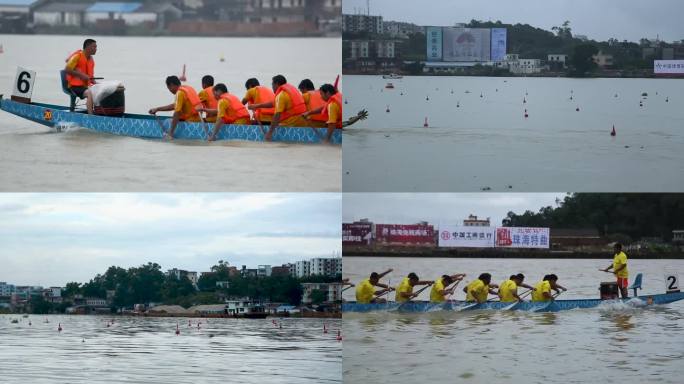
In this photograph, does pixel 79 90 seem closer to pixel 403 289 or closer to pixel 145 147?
pixel 145 147

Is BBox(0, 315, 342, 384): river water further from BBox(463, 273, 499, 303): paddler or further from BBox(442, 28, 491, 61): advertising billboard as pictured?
BBox(442, 28, 491, 61): advertising billboard

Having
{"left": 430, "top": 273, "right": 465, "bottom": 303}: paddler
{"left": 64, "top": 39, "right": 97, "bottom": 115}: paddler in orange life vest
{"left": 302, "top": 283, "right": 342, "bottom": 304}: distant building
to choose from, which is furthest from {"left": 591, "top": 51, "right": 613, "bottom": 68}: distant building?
{"left": 64, "top": 39, "right": 97, "bottom": 115}: paddler in orange life vest

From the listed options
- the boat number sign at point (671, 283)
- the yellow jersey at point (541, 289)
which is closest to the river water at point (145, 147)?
the yellow jersey at point (541, 289)

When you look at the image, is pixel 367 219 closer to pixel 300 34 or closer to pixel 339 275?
pixel 339 275

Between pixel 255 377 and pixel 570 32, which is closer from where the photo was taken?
pixel 255 377

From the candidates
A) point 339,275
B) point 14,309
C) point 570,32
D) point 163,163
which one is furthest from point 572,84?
point 14,309

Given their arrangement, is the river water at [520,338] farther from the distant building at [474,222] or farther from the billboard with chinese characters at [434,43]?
the billboard with chinese characters at [434,43]
